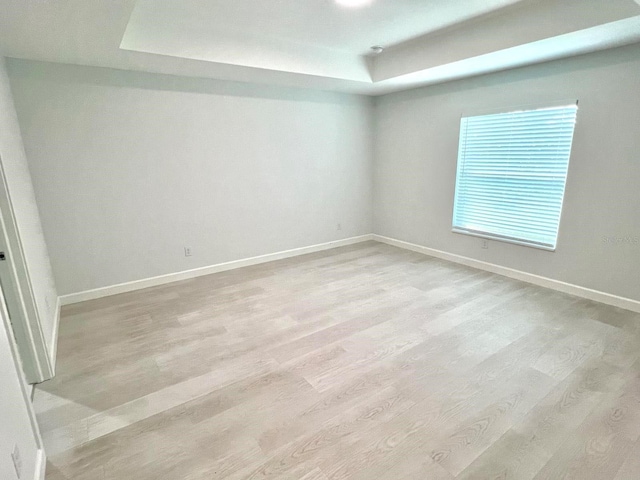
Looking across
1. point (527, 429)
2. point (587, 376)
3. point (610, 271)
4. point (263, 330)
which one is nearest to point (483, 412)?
point (527, 429)

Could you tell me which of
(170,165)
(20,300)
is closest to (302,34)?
(170,165)

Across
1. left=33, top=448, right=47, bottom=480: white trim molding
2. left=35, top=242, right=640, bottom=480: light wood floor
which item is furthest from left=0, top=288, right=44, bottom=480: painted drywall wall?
left=35, top=242, right=640, bottom=480: light wood floor

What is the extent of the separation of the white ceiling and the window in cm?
64

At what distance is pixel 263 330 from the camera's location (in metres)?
2.88

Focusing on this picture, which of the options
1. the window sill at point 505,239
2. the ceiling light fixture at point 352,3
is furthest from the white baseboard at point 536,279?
the ceiling light fixture at point 352,3

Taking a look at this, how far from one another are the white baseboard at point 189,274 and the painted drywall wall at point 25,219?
37 centimetres

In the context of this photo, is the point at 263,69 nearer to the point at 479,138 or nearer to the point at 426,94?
the point at 426,94

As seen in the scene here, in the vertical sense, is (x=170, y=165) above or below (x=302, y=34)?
below

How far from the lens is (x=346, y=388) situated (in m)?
2.14

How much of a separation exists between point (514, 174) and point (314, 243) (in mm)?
2878

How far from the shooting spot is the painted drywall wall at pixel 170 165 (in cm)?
321

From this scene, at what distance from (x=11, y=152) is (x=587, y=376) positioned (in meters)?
4.34

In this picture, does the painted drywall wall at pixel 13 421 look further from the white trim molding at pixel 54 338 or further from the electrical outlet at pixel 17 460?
the white trim molding at pixel 54 338

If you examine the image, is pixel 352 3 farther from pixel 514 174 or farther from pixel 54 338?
pixel 54 338
